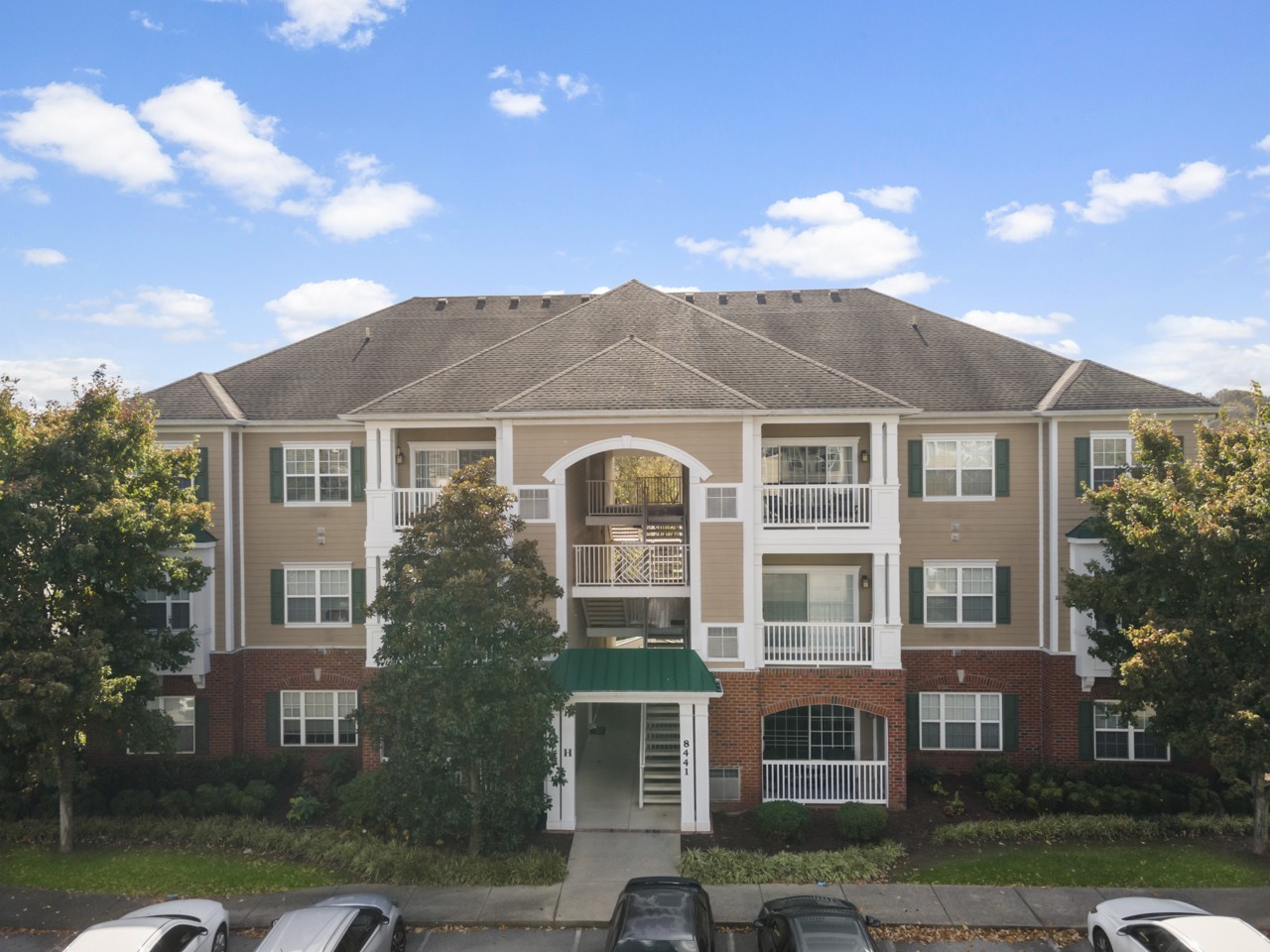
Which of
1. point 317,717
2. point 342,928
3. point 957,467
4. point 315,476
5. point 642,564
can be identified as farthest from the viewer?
point 317,717

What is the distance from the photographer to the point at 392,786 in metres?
16.1

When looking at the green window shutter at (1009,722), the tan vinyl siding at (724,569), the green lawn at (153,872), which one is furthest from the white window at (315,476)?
the green window shutter at (1009,722)

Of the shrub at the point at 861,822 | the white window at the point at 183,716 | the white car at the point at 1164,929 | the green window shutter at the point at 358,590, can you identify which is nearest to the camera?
the white car at the point at 1164,929

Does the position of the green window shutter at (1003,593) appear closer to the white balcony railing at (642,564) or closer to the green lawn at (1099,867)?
the green lawn at (1099,867)

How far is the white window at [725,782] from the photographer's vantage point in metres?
18.6

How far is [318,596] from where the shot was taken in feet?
71.9

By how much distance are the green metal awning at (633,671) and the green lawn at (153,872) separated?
5572mm

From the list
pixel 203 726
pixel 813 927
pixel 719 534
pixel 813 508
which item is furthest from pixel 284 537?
pixel 813 927

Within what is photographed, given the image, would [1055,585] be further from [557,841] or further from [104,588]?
[104,588]

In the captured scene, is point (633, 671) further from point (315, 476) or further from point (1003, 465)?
point (1003, 465)

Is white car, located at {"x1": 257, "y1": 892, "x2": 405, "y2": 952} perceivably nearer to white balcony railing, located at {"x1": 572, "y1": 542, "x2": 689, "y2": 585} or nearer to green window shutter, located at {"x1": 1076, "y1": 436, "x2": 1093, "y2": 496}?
white balcony railing, located at {"x1": 572, "y1": 542, "x2": 689, "y2": 585}

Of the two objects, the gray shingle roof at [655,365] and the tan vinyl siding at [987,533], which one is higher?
the gray shingle roof at [655,365]

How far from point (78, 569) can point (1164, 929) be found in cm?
1851

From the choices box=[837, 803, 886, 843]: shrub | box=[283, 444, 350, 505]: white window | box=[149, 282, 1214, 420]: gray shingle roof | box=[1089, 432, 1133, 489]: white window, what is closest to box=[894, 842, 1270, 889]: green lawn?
box=[837, 803, 886, 843]: shrub
